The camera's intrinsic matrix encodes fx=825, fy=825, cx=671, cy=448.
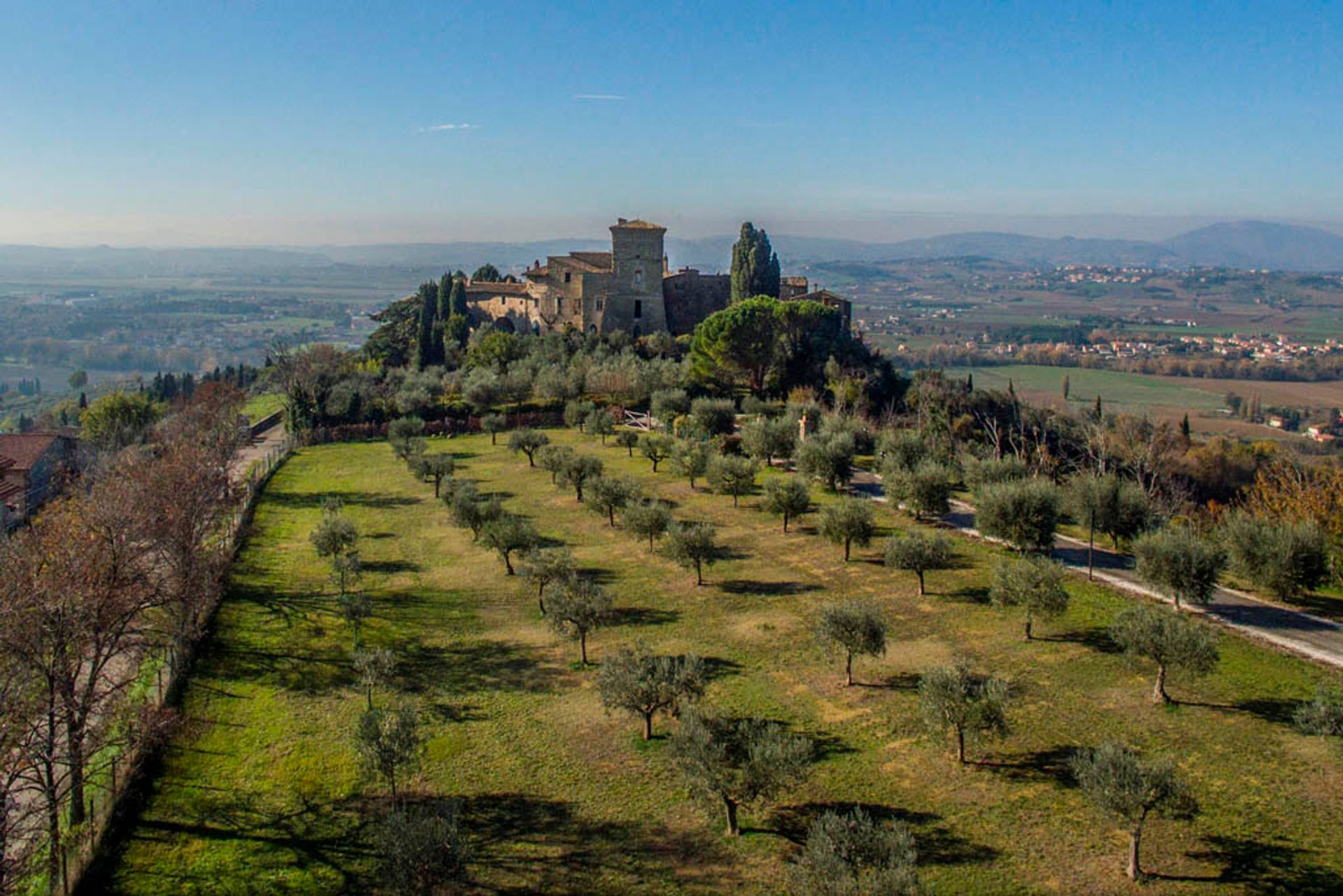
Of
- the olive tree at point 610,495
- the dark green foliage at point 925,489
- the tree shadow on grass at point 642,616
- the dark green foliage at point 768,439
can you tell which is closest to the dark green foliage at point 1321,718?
the tree shadow on grass at point 642,616

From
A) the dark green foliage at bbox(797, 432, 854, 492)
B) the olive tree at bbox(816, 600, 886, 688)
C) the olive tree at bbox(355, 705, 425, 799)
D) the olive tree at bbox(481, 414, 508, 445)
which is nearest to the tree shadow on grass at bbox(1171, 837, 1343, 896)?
the olive tree at bbox(816, 600, 886, 688)

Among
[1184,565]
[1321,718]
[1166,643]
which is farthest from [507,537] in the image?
[1321,718]

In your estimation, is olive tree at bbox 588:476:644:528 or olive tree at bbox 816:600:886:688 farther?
olive tree at bbox 588:476:644:528

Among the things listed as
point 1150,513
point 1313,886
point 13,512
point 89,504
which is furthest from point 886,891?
point 13,512

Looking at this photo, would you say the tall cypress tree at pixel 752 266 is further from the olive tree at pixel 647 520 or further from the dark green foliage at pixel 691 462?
the olive tree at pixel 647 520

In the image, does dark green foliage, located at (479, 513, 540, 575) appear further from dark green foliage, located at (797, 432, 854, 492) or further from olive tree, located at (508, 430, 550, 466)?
olive tree, located at (508, 430, 550, 466)

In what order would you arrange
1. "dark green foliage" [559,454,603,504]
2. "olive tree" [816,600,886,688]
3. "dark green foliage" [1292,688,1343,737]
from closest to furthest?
"dark green foliage" [1292,688,1343,737], "olive tree" [816,600,886,688], "dark green foliage" [559,454,603,504]

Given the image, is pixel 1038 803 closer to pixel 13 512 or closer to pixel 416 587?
pixel 416 587
